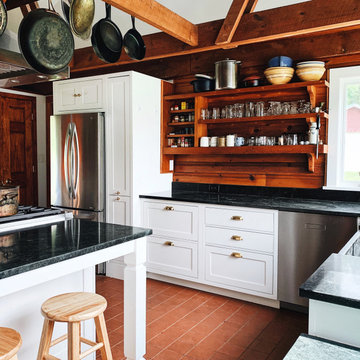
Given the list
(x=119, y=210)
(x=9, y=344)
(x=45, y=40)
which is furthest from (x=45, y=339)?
(x=119, y=210)

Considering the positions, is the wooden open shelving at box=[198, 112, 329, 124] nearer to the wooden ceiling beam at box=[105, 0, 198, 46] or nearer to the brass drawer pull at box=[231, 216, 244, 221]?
the wooden ceiling beam at box=[105, 0, 198, 46]

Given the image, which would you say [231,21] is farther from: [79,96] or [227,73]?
[79,96]

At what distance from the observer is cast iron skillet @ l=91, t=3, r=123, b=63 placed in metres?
2.46

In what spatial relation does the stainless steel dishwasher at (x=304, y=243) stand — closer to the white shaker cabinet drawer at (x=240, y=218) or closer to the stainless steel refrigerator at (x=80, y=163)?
the white shaker cabinet drawer at (x=240, y=218)

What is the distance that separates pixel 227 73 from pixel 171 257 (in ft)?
6.17

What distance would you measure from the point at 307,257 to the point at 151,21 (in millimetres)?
2164

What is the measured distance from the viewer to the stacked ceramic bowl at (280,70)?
3.39 meters

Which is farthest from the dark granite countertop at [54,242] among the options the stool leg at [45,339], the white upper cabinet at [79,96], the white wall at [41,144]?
the white wall at [41,144]

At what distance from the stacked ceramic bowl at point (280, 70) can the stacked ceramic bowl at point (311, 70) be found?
0.10 meters

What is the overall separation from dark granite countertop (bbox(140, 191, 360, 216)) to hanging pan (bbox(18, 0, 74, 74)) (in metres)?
1.84

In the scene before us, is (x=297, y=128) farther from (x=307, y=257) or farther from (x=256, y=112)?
(x=307, y=257)

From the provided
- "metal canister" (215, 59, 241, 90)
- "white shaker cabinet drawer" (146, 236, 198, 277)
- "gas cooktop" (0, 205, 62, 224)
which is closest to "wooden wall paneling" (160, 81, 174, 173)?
"metal canister" (215, 59, 241, 90)

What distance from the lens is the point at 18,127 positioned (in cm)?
521

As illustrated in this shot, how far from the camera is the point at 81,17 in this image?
223cm
